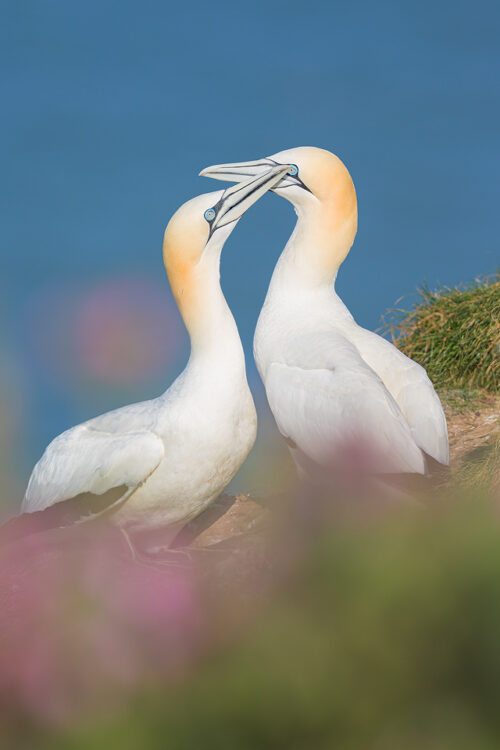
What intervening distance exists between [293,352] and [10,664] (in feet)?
12.8

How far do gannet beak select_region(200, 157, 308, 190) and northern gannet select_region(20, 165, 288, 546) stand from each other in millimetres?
733

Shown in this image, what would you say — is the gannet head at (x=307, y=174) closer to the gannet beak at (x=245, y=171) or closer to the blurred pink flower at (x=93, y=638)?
the gannet beak at (x=245, y=171)

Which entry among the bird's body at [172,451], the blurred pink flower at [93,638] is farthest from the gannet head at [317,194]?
the blurred pink flower at [93,638]

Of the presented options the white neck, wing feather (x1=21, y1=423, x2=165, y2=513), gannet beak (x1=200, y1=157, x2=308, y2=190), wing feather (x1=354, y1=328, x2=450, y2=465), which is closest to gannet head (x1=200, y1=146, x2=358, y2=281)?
gannet beak (x1=200, y1=157, x2=308, y2=190)

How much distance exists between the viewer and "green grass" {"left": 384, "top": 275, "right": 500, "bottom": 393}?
416 inches

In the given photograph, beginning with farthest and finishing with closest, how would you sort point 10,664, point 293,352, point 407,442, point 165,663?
point 293,352, point 407,442, point 10,664, point 165,663

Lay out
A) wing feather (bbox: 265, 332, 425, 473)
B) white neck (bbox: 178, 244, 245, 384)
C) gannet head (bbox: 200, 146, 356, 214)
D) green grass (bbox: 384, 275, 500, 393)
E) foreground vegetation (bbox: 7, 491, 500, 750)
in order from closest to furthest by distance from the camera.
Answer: foreground vegetation (bbox: 7, 491, 500, 750) < wing feather (bbox: 265, 332, 425, 473) < white neck (bbox: 178, 244, 245, 384) < gannet head (bbox: 200, 146, 356, 214) < green grass (bbox: 384, 275, 500, 393)

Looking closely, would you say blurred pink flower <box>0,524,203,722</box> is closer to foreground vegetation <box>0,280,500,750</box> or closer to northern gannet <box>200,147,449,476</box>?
foreground vegetation <box>0,280,500,750</box>

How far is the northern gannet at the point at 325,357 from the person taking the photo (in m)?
5.49

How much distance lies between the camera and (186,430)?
566cm

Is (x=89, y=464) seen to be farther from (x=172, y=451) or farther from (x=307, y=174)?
(x=307, y=174)

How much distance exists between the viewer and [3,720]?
2438mm

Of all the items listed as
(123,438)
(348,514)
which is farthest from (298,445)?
(348,514)

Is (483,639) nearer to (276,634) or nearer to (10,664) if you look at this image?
(276,634)
